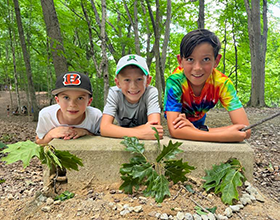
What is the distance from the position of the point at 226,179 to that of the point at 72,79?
5.47ft

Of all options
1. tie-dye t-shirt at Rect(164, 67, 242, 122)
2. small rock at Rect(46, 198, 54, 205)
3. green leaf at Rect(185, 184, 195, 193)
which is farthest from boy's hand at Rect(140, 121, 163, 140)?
A: small rock at Rect(46, 198, 54, 205)

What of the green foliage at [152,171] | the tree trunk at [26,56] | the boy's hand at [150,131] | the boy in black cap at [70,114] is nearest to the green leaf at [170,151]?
the green foliage at [152,171]

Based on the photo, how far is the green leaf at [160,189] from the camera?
167 centimetres

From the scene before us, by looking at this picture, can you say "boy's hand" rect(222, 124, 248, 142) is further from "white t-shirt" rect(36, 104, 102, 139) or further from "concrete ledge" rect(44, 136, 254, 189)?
"white t-shirt" rect(36, 104, 102, 139)

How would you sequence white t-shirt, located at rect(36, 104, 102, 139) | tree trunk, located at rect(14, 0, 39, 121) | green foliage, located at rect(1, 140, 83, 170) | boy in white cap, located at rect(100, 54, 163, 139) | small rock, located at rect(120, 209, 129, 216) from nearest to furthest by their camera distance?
1. green foliage, located at rect(1, 140, 83, 170)
2. small rock, located at rect(120, 209, 129, 216)
3. boy in white cap, located at rect(100, 54, 163, 139)
4. white t-shirt, located at rect(36, 104, 102, 139)
5. tree trunk, located at rect(14, 0, 39, 121)

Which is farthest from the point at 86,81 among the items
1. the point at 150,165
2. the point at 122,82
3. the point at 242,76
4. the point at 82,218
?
the point at 242,76

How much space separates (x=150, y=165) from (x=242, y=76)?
1934 centimetres

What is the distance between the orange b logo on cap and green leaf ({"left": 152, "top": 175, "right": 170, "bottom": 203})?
1.17 meters

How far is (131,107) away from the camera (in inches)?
97.5

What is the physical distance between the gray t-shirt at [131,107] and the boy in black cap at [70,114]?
234 mm

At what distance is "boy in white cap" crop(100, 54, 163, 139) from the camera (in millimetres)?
2152

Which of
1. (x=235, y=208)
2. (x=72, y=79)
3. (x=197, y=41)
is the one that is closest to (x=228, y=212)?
(x=235, y=208)

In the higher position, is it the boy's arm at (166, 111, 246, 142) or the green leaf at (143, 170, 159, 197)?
the boy's arm at (166, 111, 246, 142)

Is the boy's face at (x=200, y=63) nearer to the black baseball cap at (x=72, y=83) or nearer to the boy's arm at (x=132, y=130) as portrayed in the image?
the boy's arm at (x=132, y=130)
